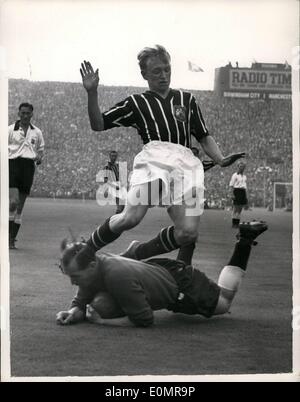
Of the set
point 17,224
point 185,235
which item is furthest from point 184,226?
point 17,224

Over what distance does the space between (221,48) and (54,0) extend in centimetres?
76

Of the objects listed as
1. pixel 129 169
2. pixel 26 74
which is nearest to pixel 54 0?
pixel 26 74

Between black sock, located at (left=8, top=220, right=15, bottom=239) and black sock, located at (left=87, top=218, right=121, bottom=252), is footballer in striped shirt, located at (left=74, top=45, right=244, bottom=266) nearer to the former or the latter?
black sock, located at (left=87, top=218, right=121, bottom=252)

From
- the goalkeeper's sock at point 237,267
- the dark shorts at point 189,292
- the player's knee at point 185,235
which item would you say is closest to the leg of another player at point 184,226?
the player's knee at point 185,235

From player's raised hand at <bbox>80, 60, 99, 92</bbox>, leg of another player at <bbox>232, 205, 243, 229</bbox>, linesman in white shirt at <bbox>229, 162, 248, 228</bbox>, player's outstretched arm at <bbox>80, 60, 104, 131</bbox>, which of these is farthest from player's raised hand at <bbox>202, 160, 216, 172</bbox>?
player's raised hand at <bbox>80, 60, 99, 92</bbox>

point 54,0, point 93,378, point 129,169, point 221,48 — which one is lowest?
point 93,378

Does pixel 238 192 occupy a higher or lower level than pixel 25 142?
lower

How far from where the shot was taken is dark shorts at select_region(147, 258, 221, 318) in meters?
2.69

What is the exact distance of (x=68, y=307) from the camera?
2646mm

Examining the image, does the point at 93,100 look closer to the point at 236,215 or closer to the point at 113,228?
the point at 113,228

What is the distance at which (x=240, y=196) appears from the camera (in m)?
2.78

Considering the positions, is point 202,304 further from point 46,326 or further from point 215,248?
point 46,326

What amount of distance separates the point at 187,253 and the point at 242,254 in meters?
0.26

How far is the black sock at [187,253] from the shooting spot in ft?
8.82
